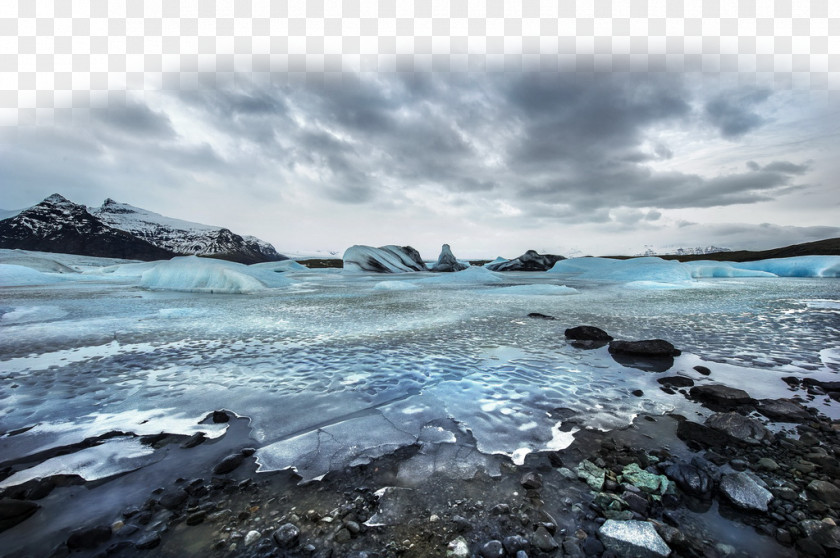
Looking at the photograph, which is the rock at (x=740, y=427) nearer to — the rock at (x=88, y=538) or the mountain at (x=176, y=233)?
the rock at (x=88, y=538)

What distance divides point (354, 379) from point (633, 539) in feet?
9.13

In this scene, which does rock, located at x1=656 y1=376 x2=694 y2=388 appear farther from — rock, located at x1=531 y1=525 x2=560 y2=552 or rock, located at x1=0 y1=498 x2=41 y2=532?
rock, located at x1=0 y1=498 x2=41 y2=532

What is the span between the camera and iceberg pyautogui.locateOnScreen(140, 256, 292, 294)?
1400cm

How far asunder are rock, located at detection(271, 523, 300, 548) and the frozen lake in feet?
1.49

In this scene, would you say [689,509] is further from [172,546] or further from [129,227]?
[129,227]

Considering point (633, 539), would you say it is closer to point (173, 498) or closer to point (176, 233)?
point (173, 498)

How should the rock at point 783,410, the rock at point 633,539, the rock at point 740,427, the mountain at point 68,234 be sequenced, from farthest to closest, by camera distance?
the mountain at point 68,234
the rock at point 783,410
the rock at point 740,427
the rock at point 633,539

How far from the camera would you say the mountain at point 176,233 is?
152 m

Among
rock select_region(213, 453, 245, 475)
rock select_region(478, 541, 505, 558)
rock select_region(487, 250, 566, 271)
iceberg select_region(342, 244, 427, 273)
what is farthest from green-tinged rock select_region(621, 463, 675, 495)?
rock select_region(487, 250, 566, 271)

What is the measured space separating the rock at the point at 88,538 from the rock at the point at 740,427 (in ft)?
12.8

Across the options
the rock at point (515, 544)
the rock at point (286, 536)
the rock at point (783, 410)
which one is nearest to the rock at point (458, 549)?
the rock at point (515, 544)

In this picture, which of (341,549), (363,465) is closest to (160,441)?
(363,465)

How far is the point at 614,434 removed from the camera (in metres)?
2.49

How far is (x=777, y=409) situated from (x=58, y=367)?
7562 millimetres
